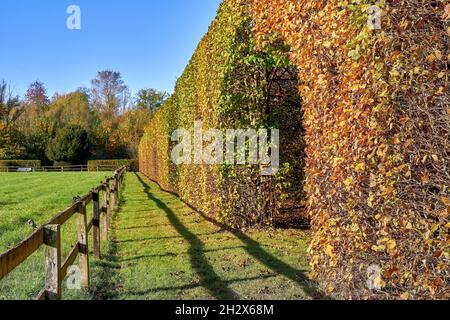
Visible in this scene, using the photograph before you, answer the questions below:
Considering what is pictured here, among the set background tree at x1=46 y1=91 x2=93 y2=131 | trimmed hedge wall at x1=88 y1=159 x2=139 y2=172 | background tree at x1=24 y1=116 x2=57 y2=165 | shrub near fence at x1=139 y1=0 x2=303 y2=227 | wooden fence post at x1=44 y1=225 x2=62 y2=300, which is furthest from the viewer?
background tree at x1=46 y1=91 x2=93 y2=131

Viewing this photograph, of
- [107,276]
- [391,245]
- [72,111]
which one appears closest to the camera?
[391,245]

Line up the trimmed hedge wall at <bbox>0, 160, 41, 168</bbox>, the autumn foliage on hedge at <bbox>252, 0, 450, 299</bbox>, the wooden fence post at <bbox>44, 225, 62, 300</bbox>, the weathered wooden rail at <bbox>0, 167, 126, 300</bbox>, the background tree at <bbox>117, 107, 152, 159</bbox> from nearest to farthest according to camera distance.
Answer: the weathered wooden rail at <bbox>0, 167, 126, 300</bbox>
the autumn foliage on hedge at <bbox>252, 0, 450, 299</bbox>
the wooden fence post at <bbox>44, 225, 62, 300</bbox>
the trimmed hedge wall at <bbox>0, 160, 41, 168</bbox>
the background tree at <bbox>117, 107, 152, 159</bbox>

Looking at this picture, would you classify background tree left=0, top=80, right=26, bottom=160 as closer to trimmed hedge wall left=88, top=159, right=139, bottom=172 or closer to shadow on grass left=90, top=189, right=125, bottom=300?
trimmed hedge wall left=88, top=159, right=139, bottom=172

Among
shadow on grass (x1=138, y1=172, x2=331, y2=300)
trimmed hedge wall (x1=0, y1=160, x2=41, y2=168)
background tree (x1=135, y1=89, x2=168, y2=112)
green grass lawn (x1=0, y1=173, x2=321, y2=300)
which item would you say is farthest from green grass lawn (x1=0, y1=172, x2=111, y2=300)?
background tree (x1=135, y1=89, x2=168, y2=112)

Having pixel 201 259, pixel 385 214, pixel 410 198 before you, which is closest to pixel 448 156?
pixel 410 198

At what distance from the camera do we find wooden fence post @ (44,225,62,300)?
4207mm

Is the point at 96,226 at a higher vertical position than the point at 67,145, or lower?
lower

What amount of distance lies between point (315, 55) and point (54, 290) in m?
3.63

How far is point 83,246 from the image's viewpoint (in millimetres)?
6215

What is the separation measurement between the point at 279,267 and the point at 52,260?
3.64 metres

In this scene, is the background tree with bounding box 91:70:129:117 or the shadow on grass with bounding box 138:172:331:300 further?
the background tree with bounding box 91:70:129:117

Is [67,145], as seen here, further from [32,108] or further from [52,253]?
[52,253]

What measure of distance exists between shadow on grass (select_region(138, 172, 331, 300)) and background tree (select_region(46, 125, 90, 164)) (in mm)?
57740

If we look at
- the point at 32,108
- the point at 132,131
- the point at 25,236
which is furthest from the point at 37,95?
the point at 25,236
